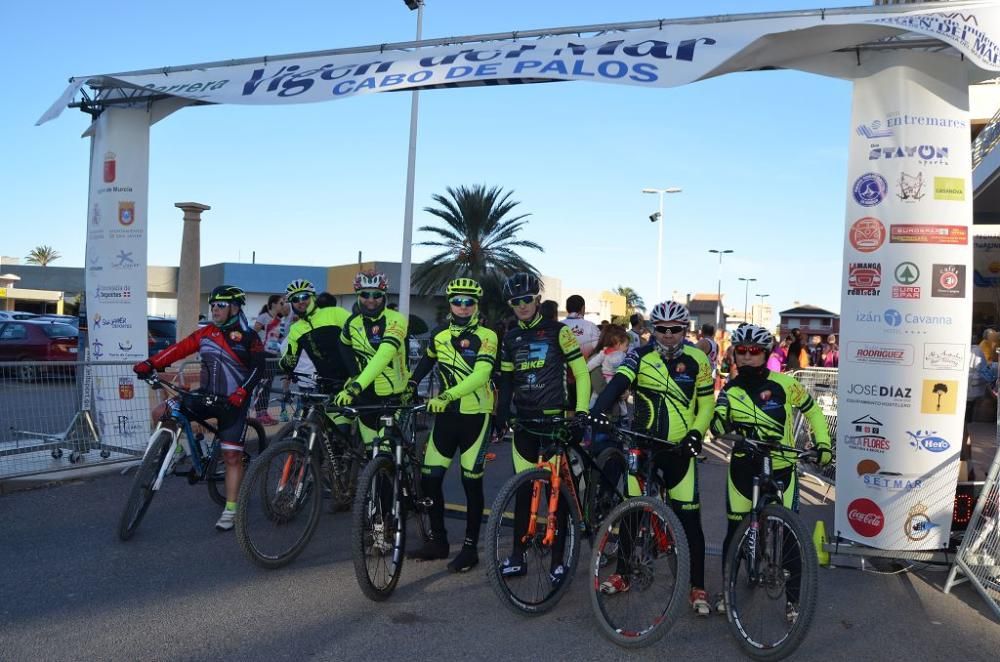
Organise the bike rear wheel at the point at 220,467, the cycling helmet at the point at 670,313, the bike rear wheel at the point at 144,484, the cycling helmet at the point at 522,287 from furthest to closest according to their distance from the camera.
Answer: the bike rear wheel at the point at 220,467
the bike rear wheel at the point at 144,484
the cycling helmet at the point at 522,287
the cycling helmet at the point at 670,313

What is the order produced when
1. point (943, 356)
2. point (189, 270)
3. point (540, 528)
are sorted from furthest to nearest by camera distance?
point (189, 270), point (943, 356), point (540, 528)

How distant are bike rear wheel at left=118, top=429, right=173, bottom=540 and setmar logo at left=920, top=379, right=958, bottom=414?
18.9ft

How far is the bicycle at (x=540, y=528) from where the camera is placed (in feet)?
16.3

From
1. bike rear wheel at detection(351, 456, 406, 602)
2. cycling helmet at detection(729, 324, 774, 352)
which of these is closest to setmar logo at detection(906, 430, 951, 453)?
cycling helmet at detection(729, 324, 774, 352)

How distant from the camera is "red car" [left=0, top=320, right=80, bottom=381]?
20000mm

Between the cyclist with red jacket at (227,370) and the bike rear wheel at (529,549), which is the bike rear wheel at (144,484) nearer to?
the cyclist with red jacket at (227,370)

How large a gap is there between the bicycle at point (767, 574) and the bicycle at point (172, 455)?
4.07 metres

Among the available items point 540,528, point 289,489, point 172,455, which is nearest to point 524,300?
point 540,528

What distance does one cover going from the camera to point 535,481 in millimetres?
5195

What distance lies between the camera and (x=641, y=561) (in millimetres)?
5051

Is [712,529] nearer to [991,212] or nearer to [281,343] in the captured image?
[281,343]

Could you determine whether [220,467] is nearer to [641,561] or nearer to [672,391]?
[641,561]

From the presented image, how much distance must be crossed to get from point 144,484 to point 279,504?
124cm

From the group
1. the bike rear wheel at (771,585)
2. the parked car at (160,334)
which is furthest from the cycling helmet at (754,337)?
the parked car at (160,334)
